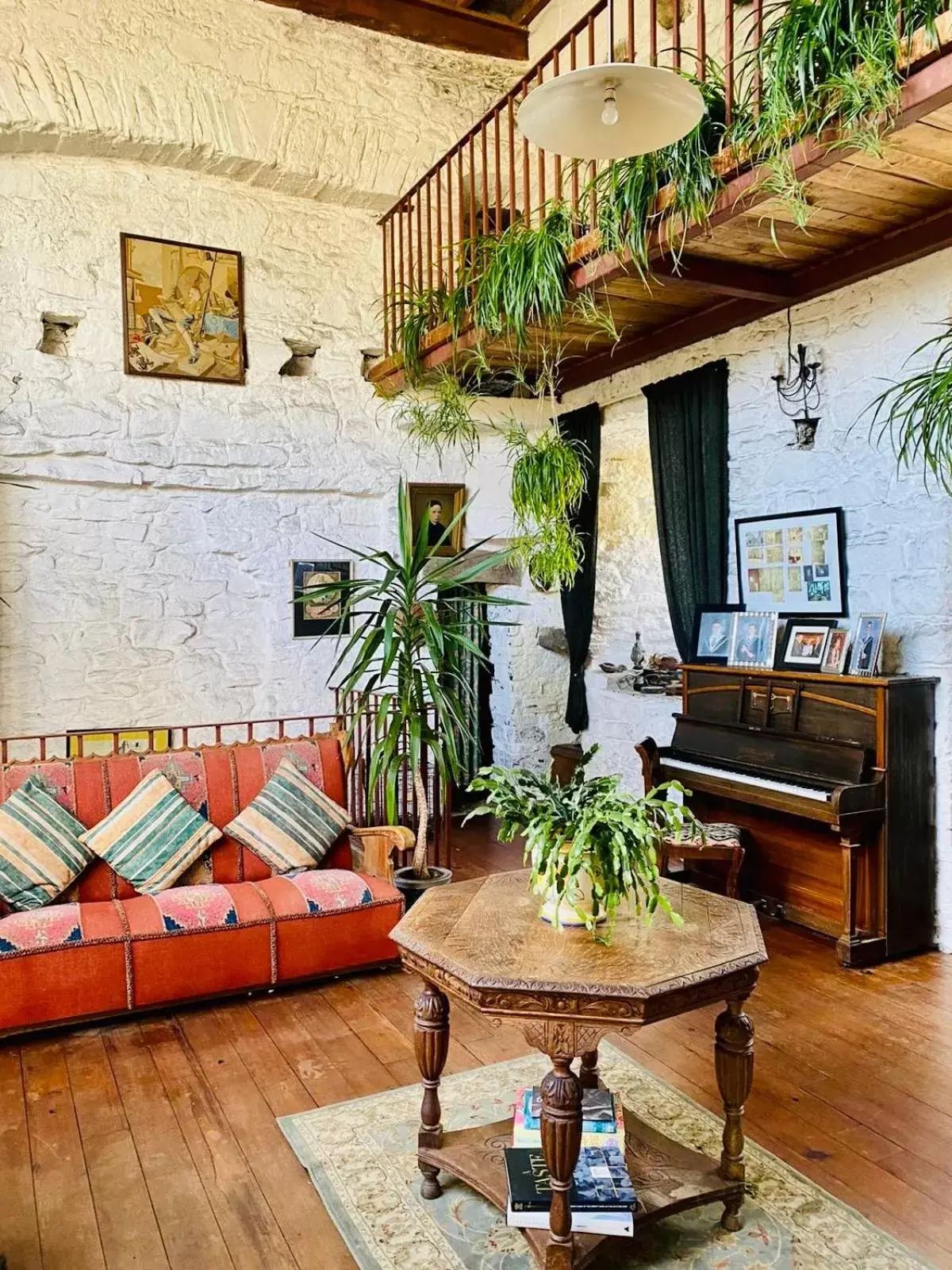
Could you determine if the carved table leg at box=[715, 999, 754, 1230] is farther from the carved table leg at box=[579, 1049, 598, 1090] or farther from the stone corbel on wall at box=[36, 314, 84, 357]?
the stone corbel on wall at box=[36, 314, 84, 357]

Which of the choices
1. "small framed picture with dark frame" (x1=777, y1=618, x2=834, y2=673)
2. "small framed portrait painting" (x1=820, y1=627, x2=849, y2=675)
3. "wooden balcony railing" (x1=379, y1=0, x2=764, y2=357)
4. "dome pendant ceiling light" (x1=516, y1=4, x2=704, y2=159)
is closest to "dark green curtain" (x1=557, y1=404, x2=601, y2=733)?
"wooden balcony railing" (x1=379, y1=0, x2=764, y2=357)

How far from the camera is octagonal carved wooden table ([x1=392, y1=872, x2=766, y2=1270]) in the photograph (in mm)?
1962

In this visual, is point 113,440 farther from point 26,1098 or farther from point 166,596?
point 26,1098

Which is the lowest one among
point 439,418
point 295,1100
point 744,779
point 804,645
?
point 295,1100

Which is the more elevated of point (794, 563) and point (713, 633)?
point (794, 563)

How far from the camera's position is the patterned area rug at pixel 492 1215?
2.11 metres

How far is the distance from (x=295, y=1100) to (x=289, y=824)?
4.27 feet

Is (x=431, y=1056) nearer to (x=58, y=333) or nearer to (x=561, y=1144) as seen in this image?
(x=561, y=1144)

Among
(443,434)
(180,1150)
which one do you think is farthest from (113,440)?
(180,1150)

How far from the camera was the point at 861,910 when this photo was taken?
3941 millimetres

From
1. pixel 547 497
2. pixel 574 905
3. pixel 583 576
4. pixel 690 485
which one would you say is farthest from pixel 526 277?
pixel 574 905

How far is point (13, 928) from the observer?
10.7ft

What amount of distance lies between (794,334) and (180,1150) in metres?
4.22

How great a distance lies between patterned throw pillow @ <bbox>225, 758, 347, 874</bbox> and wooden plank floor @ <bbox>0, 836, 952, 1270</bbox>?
53 cm
